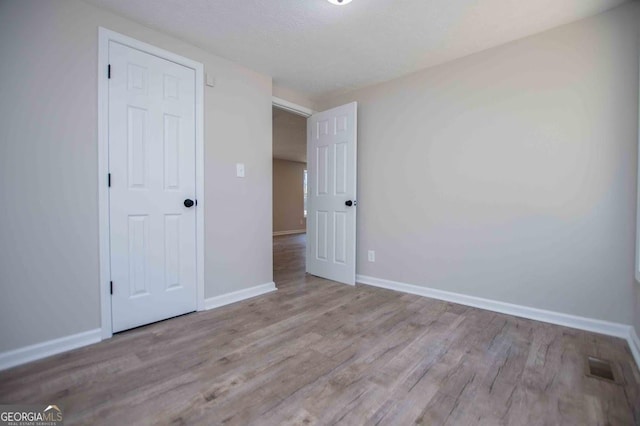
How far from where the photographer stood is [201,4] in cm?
192

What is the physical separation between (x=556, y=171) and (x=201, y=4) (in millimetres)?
2816

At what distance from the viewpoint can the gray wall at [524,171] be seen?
201 centimetres

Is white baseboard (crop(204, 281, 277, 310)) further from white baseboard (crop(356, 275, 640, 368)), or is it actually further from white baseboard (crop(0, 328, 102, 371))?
white baseboard (crop(356, 275, 640, 368))

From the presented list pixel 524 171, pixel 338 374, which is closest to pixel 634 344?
pixel 524 171

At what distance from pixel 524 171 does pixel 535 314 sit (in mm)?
1146

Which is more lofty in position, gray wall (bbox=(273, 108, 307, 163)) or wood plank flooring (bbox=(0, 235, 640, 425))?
gray wall (bbox=(273, 108, 307, 163))

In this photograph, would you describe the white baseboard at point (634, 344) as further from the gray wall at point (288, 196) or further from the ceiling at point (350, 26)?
the gray wall at point (288, 196)

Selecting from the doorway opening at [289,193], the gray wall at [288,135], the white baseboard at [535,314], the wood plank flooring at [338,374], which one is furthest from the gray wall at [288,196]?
the wood plank flooring at [338,374]

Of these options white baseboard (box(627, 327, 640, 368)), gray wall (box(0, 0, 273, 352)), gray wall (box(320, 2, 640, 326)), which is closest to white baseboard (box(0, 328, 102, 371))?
gray wall (box(0, 0, 273, 352))

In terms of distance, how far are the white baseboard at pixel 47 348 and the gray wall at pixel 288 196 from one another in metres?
6.57

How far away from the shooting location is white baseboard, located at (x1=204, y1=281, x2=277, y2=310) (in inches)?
102

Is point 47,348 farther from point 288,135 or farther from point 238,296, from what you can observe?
point 288,135

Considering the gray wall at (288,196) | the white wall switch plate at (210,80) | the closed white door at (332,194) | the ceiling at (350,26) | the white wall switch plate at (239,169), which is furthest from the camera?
the gray wall at (288,196)

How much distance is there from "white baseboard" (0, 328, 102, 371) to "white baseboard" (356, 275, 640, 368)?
8.45ft
